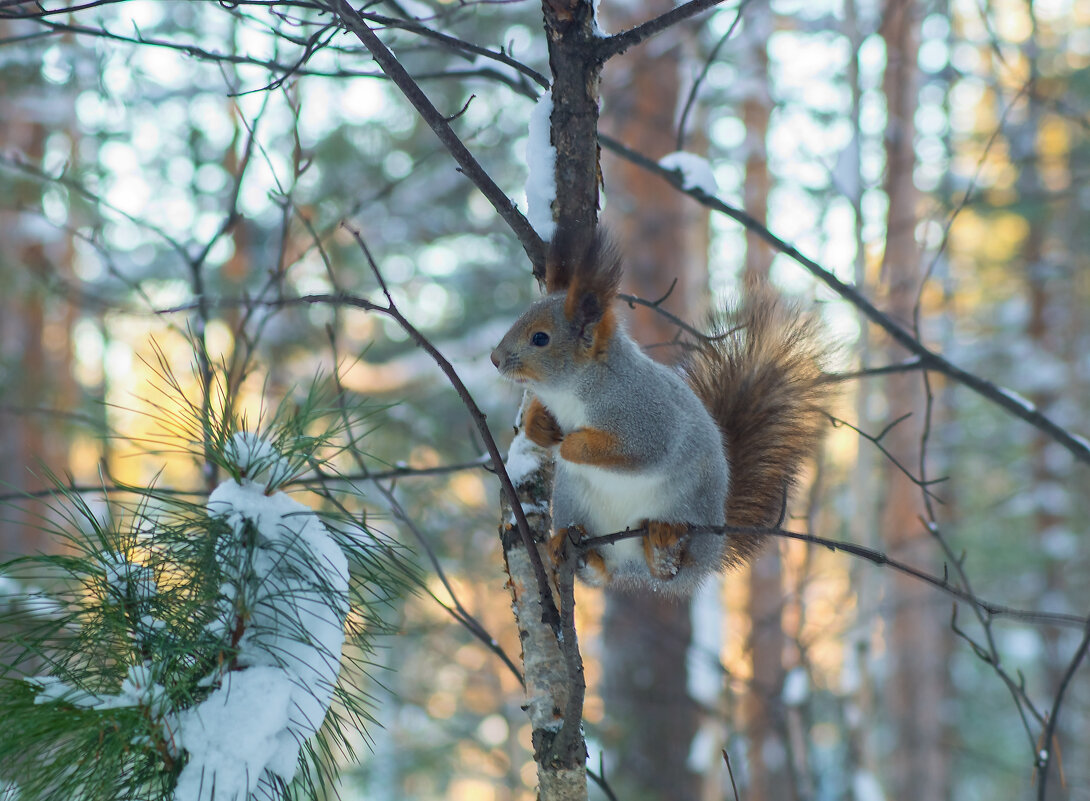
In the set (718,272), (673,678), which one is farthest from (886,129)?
(673,678)

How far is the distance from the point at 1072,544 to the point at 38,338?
11363mm

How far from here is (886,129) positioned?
6.42m

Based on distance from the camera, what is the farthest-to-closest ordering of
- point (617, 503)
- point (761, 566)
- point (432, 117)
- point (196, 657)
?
point (761, 566) < point (617, 503) < point (432, 117) < point (196, 657)

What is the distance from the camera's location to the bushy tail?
218cm

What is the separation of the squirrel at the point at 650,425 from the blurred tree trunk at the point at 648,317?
7.00 ft

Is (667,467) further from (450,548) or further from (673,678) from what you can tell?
(450,548)

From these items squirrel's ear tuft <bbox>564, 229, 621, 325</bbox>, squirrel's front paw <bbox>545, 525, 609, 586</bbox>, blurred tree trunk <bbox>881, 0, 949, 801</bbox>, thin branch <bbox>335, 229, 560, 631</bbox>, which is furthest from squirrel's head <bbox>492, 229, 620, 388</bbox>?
blurred tree trunk <bbox>881, 0, 949, 801</bbox>

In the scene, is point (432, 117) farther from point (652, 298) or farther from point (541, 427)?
point (652, 298)

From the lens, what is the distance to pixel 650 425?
6.11 ft

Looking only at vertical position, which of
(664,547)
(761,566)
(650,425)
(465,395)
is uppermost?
(761,566)

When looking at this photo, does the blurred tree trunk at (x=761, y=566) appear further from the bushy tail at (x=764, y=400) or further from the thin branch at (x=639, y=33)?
the thin branch at (x=639, y=33)

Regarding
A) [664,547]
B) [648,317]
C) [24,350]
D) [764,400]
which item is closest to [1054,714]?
[664,547]

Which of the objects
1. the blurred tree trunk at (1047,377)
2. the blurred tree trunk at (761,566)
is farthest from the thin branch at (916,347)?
the blurred tree trunk at (1047,377)

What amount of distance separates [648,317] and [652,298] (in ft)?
0.74
